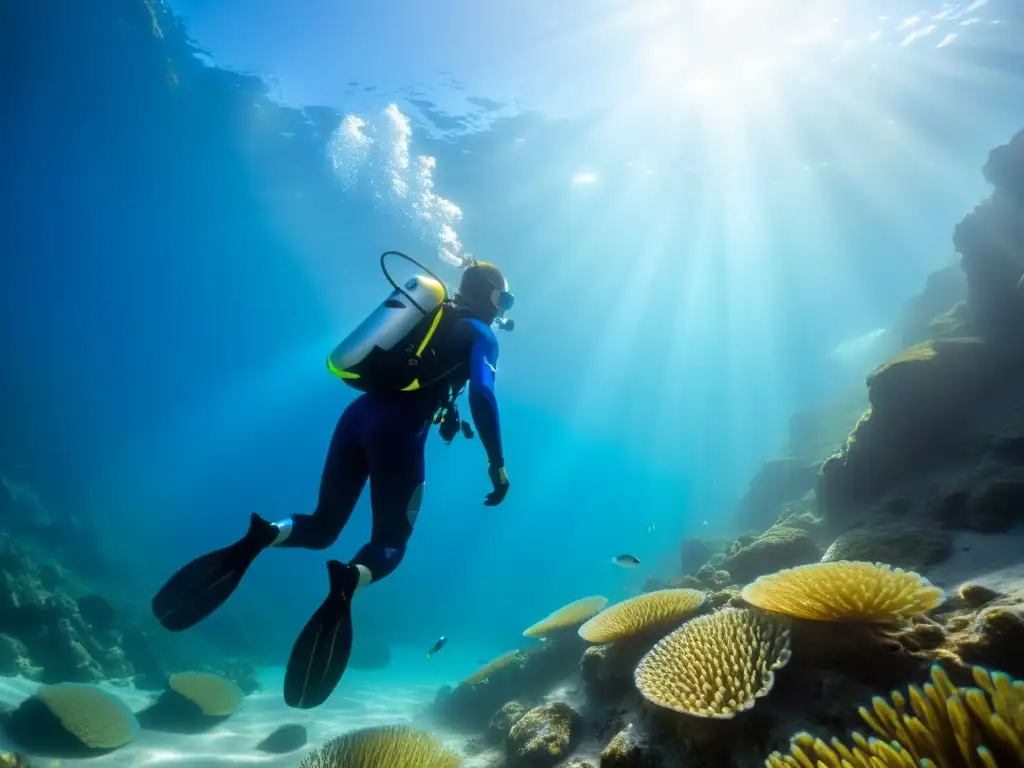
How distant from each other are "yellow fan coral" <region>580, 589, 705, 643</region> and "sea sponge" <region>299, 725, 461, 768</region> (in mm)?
1836

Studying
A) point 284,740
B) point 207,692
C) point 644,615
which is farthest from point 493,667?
point 644,615

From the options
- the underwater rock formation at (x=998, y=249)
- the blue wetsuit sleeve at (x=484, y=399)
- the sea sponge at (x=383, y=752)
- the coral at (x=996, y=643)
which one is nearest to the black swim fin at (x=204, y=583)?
the blue wetsuit sleeve at (x=484, y=399)

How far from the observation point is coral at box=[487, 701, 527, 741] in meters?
7.30

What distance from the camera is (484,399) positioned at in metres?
4.02

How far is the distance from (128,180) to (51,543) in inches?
830

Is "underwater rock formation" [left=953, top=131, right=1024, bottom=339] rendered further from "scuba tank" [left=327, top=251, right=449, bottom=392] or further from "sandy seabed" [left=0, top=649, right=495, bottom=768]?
"sandy seabed" [left=0, top=649, right=495, bottom=768]

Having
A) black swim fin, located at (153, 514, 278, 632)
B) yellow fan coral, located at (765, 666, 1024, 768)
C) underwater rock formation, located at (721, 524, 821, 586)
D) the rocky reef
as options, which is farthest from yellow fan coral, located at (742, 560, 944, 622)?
underwater rock formation, located at (721, 524, 821, 586)

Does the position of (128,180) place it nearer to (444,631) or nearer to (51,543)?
(51,543)

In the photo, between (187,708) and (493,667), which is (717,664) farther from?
(187,708)

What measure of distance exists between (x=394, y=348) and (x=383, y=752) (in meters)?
3.76

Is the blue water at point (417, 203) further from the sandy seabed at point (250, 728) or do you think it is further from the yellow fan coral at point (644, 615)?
the yellow fan coral at point (644, 615)

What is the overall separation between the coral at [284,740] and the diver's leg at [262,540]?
6.24 meters

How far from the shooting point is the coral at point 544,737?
14.8ft

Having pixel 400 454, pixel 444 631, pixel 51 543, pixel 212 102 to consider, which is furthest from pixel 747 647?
pixel 444 631
